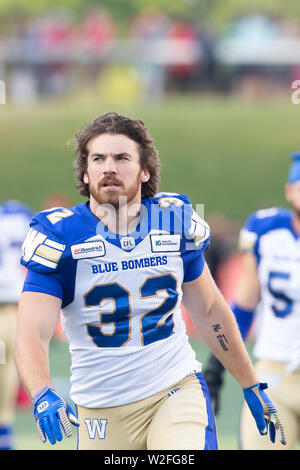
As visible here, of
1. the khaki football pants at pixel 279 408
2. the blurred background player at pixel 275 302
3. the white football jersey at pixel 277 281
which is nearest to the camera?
the khaki football pants at pixel 279 408

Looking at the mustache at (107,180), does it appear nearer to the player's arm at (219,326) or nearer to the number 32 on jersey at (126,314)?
the number 32 on jersey at (126,314)

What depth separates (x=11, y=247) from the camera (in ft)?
22.0

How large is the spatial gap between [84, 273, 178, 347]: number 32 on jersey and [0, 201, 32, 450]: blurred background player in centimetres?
275

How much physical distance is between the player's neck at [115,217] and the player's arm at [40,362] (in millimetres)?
410

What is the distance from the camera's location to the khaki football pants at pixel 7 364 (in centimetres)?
646

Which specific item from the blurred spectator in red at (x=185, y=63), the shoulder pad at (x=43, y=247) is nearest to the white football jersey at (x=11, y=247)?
the shoulder pad at (x=43, y=247)

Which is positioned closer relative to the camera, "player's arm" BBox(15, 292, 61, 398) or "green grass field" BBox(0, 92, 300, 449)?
"player's arm" BBox(15, 292, 61, 398)

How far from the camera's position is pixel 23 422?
27.2 feet

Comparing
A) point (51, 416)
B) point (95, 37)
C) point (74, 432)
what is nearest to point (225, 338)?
point (51, 416)

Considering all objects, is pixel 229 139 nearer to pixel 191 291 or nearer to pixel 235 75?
pixel 235 75

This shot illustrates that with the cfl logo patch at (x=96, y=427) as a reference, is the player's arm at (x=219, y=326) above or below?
above

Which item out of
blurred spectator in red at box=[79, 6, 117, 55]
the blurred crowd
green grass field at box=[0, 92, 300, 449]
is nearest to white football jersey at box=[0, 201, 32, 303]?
green grass field at box=[0, 92, 300, 449]

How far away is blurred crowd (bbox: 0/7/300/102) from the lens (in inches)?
1021

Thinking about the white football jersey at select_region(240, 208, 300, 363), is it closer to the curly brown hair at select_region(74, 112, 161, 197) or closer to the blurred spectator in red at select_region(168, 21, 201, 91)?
the curly brown hair at select_region(74, 112, 161, 197)
